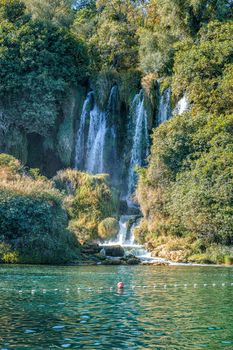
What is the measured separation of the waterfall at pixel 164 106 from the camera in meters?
57.1

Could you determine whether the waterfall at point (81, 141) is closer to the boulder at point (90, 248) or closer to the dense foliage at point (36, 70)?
the dense foliage at point (36, 70)

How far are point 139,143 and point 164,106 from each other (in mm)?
3919

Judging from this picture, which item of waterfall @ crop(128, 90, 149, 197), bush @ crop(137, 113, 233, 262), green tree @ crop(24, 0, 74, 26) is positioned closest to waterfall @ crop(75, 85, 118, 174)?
waterfall @ crop(128, 90, 149, 197)

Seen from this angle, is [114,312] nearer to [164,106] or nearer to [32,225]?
[32,225]

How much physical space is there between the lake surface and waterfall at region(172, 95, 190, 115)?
2738cm

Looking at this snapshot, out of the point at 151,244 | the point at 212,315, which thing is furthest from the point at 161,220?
the point at 212,315

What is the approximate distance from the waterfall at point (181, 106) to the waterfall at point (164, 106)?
0.98 meters

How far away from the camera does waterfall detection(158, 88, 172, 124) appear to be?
187ft

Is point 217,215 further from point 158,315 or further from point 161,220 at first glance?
point 158,315

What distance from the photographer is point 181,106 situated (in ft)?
184

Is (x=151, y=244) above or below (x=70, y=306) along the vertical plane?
above

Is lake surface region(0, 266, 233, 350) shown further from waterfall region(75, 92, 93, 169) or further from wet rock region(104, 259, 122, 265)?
waterfall region(75, 92, 93, 169)

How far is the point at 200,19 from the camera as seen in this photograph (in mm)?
60531

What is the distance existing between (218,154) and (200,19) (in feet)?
65.7
